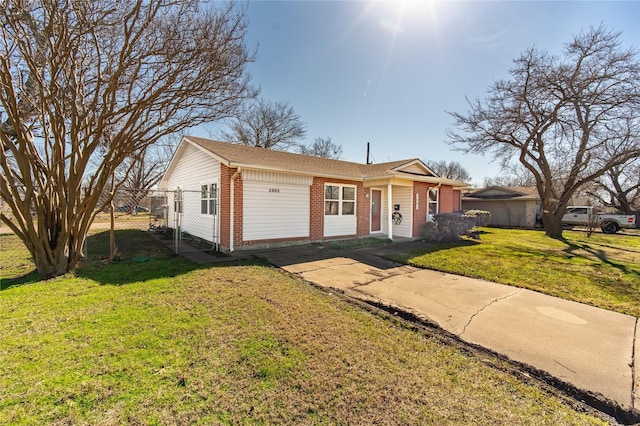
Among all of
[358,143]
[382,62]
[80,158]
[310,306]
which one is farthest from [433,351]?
[358,143]

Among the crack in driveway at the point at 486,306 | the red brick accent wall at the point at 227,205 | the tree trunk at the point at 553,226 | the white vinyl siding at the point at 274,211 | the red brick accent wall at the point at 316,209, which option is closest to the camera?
the crack in driveway at the point at 486,306

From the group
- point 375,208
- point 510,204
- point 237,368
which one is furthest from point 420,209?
point 510,204

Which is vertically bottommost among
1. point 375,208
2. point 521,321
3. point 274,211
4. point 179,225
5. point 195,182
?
point 521,321

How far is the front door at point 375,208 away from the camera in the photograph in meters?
12.8

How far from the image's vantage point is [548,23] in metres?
9.05

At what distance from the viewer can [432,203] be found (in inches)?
566

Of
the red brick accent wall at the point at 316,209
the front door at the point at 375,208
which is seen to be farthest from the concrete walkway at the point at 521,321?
the front door at the point at 375,208

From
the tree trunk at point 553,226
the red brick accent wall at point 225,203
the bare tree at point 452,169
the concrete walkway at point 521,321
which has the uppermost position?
the bare tree at point 452,169

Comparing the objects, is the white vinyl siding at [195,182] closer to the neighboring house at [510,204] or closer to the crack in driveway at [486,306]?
the crack in driveway at [486,306]

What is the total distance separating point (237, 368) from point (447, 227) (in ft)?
37.4

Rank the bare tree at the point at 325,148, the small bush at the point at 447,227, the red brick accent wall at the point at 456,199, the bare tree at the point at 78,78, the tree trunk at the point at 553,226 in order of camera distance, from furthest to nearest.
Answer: the bare tree at the point at 325,148
the red brick accent wall at the point at 456,199
the tree trunk at the point at 553,226
the small bush at the point at 447,227
the bare tree at the point at 78,78

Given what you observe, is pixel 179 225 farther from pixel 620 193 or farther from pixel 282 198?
pixel 620 193

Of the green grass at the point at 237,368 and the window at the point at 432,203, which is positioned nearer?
the green grass at the point at 237,368

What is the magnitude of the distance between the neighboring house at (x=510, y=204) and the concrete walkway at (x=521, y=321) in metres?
21.1
